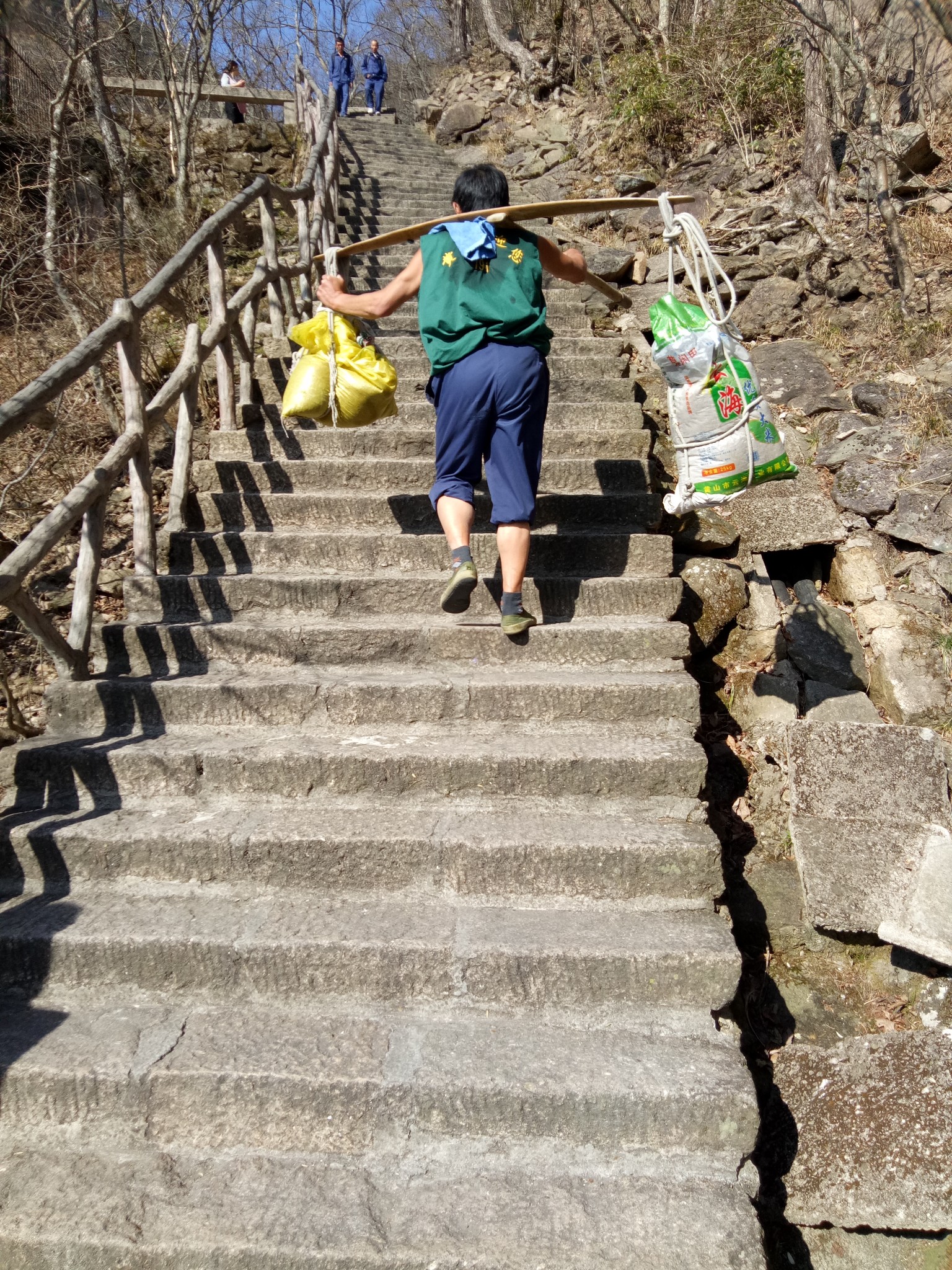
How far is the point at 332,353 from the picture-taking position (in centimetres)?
361

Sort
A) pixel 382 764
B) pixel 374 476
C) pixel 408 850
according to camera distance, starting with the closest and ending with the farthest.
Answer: pixel 408 850
pixel 382 764
pixel 374 476

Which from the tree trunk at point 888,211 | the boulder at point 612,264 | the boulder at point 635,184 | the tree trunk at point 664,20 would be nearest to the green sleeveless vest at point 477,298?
the tree trunk at point 888,211

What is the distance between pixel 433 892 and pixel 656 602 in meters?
1.55

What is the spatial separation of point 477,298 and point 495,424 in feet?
1.45

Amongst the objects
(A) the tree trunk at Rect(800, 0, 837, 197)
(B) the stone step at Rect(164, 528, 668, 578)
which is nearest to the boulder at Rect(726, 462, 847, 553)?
(B) the stone step at Rect(164, 528, 668, 578)

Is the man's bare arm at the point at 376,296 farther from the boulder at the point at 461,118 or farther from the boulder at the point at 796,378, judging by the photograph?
the boulder at the point at 461,118

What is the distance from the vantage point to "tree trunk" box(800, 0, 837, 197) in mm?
7281

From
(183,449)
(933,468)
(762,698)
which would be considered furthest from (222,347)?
(933,468)

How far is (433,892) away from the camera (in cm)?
267

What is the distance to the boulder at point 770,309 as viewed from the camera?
6086 mm

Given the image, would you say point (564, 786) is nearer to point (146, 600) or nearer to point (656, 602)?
point (656, 602)

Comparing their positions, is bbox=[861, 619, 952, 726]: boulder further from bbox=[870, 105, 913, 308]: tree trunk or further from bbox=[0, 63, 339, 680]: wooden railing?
bbox=[0, 63, 339, 680]: wooden railing

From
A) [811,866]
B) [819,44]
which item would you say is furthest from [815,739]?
[819,44]

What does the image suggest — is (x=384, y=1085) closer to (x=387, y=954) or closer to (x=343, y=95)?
(x=387, y=954)
